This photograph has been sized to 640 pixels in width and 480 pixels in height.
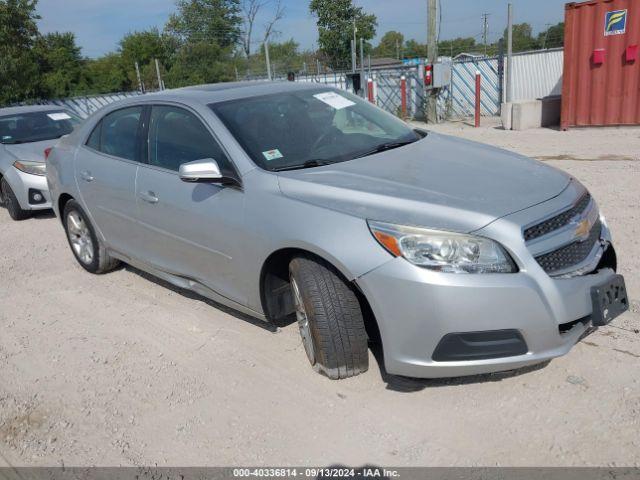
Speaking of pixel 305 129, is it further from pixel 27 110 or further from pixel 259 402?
pixel 27 110

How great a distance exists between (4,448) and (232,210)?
1.73 metres

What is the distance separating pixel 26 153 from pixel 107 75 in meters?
45.6

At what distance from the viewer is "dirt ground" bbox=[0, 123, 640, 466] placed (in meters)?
2.79

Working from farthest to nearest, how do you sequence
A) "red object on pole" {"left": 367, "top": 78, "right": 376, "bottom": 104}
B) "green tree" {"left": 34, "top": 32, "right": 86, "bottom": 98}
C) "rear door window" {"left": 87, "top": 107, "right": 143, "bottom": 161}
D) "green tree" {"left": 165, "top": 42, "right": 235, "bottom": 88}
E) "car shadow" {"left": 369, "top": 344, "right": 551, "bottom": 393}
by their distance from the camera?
1. "green tree" {"left": 34, "top": 32, "right": 86, "bottom": 98}
2. "green tree" {"left": 165, "top": 42, "right": 235, "bottom": 88}
3. "red object on pole" {"left": 367, "top": 78, "right": 376, "bottom": 104}
4. "rear door window" {"left": 87, "top": 107, "right": 143, "bottom": 161}
5. "car shadow" {"left": 369, "top": 344, "right": 551, "bottom": 393}

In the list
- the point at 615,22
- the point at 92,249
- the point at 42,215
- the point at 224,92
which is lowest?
the point at 42,215

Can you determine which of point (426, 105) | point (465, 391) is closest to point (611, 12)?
point (426, 105)

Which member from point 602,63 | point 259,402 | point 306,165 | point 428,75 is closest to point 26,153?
point 306,165

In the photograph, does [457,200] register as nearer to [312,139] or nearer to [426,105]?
[312,139]

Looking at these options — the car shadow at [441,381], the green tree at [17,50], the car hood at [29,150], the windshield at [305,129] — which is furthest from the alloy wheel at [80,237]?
the green tree at [17,50]

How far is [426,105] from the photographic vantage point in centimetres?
1747

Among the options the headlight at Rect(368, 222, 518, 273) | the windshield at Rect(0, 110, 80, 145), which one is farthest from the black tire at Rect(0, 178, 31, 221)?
the headlight at Rect(368, 222, 518, 273)

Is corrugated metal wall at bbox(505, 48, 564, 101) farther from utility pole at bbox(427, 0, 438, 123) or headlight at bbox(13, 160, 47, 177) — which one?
headlight at bbox(13, 160, 47, 177)

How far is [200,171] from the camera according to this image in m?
3.49

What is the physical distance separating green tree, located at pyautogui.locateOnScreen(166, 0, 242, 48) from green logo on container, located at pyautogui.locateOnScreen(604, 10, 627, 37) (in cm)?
4285
